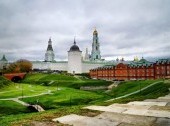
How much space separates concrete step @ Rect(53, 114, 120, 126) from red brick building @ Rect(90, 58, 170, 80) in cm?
6846

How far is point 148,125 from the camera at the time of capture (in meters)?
12.3

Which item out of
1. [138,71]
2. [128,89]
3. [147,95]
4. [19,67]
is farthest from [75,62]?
[147,95]

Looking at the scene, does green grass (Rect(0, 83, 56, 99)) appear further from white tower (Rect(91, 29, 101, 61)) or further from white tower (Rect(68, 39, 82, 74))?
white tower (Rect(91, 29, 101, 61))

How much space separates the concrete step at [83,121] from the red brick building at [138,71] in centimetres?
6846

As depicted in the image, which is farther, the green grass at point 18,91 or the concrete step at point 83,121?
the green grass at point 18,91

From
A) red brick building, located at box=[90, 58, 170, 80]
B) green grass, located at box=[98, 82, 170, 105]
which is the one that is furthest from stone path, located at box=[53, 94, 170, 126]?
red brick building, located at box=[90, 58, 170, 80]

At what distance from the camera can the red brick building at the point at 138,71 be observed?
270 feet

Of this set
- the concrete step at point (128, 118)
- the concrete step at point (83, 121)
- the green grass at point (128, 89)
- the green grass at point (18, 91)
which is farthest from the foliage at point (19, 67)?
the concrete step at point (83, 121)

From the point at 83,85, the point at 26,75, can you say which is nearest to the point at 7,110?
the point at 83,85

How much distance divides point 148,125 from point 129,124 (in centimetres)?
88

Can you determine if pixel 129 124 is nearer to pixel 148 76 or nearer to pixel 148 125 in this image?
pixel 148 125

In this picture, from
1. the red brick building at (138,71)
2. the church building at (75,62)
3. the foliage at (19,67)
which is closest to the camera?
the red brick building at (138,71)

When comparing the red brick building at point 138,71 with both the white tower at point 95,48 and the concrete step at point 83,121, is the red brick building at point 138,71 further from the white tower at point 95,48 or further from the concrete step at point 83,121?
the concrete step at point 83,121

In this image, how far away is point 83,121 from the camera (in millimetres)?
12914
